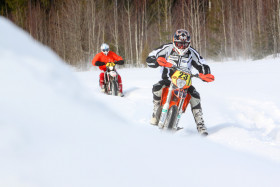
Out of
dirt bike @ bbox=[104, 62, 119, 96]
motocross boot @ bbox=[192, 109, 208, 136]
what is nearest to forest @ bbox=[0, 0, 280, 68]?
dirt bike @ bbox=[104, 62, 119, 96]

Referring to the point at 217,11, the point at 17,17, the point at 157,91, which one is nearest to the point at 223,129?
the point at 157,91

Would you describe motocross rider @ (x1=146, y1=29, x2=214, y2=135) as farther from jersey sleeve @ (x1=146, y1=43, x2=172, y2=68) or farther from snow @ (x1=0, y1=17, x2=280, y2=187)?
snow @ (x1=0, y1=17, x2=280, y2=187)

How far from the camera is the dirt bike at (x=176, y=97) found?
438cm

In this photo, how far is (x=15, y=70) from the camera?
2.22ft

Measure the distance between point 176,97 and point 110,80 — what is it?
4620 mm

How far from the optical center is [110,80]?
→ 8898 millimetres

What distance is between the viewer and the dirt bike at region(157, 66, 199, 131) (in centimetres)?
438

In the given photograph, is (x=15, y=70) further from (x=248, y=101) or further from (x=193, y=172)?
(x=248, y=101)

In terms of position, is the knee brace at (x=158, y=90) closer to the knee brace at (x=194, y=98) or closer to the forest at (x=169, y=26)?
the knee brace at (x=194, y=98)

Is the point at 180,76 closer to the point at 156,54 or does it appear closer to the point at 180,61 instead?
the point at 180,61

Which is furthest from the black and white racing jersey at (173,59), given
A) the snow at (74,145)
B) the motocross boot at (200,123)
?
the snow at (74,145)

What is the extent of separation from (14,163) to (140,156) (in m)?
0.25

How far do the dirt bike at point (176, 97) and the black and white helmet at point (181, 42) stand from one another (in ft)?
1.21

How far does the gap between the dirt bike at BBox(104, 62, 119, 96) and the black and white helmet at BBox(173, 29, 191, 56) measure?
424 centimetres
